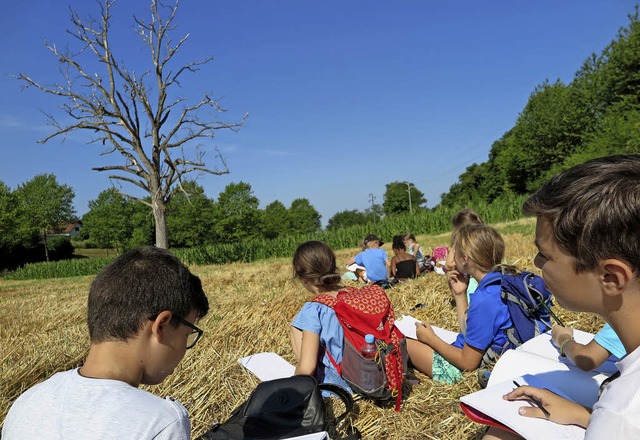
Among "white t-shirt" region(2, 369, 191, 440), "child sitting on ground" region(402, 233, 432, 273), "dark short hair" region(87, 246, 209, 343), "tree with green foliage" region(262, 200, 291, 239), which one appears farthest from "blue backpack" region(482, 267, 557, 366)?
"tree with green foliage" region(262, 200, 291, 239)

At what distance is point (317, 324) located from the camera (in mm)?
2730

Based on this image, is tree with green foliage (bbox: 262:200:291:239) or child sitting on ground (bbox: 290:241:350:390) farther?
tree with green foliage (bbox: 262:200:291:239)

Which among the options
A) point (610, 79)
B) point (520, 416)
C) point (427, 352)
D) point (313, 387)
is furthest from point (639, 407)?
point (610, 79)

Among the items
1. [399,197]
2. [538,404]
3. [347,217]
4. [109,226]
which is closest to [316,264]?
[538,404]

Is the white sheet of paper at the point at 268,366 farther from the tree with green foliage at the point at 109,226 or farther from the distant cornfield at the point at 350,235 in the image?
the tree with green foliage at the point at 109,226

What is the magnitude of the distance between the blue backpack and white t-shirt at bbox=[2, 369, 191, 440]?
218 cm

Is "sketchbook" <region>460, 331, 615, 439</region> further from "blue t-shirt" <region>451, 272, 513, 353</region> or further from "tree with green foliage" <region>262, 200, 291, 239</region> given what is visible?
"tree with green foliage" <region>262, 200, 291, 239</region>

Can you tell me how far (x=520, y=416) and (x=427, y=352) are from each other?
5.60 ft

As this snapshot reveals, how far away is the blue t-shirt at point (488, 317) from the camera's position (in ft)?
9.24

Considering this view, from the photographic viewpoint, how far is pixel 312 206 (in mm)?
94312

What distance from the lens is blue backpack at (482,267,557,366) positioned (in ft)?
9.16

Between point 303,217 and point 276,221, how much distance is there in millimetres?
9851

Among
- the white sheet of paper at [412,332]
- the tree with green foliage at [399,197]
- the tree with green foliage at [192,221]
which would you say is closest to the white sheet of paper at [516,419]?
the white sheet of paper at [412,332]

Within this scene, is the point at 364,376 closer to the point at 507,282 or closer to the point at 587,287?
the point at 507,282
